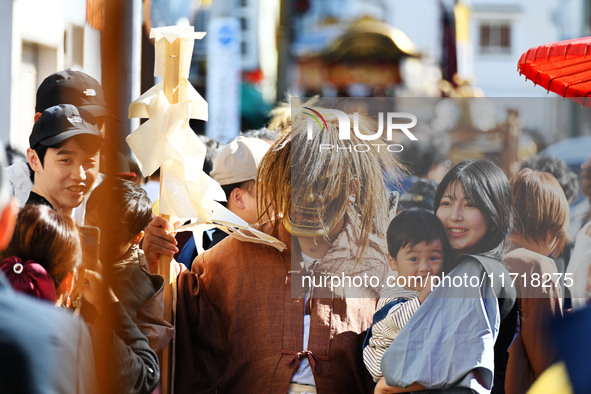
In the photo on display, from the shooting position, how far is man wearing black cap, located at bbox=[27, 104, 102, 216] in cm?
265

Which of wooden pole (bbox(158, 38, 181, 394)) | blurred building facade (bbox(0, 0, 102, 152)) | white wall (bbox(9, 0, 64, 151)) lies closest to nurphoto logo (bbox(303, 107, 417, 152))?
wooden pole (bbox(158, 38, 181, 394))

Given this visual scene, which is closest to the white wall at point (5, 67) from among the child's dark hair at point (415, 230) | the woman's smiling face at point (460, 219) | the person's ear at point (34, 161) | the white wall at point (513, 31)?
the person's ear at point (34, 161)

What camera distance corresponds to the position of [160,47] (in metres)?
2.72

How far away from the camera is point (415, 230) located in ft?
8.57

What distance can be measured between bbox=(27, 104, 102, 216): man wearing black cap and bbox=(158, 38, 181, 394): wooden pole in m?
0.26

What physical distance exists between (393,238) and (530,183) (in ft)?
1.47

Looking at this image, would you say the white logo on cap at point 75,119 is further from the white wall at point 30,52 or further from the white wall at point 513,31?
the white wall at point 513,31

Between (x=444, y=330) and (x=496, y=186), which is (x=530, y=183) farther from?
(x=444, y=330)

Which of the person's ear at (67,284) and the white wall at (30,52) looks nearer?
the person's ear at (67,284)

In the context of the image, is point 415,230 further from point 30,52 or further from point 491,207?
point 30,52

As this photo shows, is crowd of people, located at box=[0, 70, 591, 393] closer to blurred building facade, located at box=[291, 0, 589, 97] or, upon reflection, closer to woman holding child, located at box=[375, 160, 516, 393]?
woman holding child, located at box=[375, 160, 516, 393]

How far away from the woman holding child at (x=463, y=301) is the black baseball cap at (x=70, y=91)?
1145 mm

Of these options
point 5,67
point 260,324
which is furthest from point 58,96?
point 5,67

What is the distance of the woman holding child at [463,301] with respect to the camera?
255 cm
